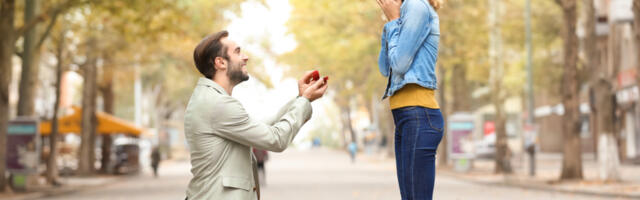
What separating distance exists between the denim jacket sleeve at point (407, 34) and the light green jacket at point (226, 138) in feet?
1.56

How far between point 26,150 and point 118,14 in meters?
4.79

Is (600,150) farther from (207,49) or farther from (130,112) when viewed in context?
(130,112)

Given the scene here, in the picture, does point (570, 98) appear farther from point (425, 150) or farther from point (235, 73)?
point (235, 73)

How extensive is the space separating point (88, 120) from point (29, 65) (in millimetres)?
9890

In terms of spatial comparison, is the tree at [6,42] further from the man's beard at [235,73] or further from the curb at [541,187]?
the man's beard at [235,73]

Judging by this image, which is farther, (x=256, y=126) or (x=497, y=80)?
(x=497, y=80)

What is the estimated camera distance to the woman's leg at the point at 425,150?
4.08m

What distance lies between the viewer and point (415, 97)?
414 cm

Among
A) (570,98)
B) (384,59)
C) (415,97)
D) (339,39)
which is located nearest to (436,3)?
(384,59)

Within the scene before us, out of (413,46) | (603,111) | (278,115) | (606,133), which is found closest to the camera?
(278,115)

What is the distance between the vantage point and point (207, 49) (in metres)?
3.94

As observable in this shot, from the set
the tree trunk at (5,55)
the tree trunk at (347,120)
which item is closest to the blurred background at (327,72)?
the tree trunk at (5,55)

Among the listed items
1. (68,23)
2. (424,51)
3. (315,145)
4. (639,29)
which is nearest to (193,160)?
(424,51)

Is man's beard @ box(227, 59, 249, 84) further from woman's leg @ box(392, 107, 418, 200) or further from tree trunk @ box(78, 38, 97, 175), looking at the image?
tree trunk @ box(78, 38, 97, 175)
